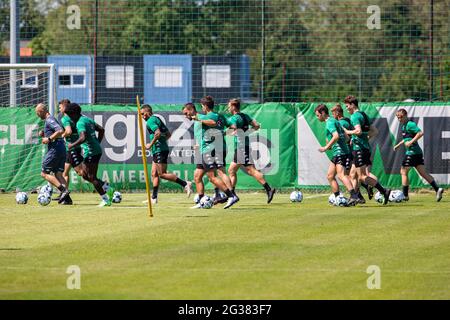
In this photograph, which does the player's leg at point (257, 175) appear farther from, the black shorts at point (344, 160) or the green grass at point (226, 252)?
the black shorts at point (344, 160)

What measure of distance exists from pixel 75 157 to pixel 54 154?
2.77 feet

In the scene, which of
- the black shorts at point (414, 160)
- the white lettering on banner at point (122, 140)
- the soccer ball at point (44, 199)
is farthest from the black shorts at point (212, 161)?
the white lettering on banner at point (122, 140)

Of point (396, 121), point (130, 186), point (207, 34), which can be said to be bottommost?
point (130, 186)

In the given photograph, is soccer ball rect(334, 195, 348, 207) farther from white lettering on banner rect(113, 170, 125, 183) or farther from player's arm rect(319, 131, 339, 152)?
white lettering on banner rect(113, 170, 125, 183)

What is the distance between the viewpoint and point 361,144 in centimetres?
2253

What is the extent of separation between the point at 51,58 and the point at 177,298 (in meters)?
46.7

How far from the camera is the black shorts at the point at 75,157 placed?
22297 millimetres

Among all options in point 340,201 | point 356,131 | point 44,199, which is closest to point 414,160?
point 356,131

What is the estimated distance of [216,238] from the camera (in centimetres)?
1545

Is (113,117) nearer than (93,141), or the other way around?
(93,141)

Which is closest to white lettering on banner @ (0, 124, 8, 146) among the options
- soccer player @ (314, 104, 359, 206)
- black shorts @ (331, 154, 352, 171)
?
soccer player @ (314, 104, 359, 206)

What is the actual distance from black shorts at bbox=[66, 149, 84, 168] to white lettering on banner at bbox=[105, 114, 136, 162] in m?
4.90
